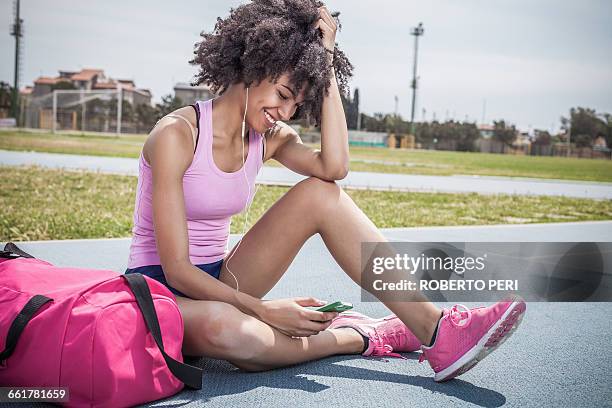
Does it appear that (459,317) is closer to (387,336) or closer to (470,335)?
(470,335)

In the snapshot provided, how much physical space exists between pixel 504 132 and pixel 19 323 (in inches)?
2277

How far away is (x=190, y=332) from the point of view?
2.28m

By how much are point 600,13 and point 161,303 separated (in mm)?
21486

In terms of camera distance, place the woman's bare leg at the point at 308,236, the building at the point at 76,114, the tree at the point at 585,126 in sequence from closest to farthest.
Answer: the woman's bare leg at the point at 308,236 → the building at the point at 76,114 → the tree at the point at 585,126

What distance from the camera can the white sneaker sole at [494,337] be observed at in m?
2.29

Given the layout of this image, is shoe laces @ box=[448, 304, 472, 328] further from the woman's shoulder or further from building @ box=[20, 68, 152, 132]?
building @ box=[20, 68, 152, 132]

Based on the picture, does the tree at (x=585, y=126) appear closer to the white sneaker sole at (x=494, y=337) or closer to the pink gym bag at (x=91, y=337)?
the white sneaker sole at (x=494, y=337)

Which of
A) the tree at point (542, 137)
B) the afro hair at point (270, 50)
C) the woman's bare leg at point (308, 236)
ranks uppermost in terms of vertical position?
the tree at point (542, 137)

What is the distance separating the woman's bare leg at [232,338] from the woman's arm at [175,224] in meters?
0.06

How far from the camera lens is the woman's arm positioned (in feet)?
7.48

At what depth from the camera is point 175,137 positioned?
2.35 metres

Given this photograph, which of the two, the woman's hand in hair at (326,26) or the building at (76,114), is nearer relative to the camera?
the woman's hand in hair at (326,26)

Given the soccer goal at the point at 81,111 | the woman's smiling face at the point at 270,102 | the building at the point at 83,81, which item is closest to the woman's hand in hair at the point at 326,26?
the woman's smiling face at the point at 270,102

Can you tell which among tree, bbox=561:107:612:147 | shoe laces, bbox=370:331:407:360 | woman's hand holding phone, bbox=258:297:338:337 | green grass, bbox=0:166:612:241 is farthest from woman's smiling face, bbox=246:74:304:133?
tree, bbox=561:107:612:147
